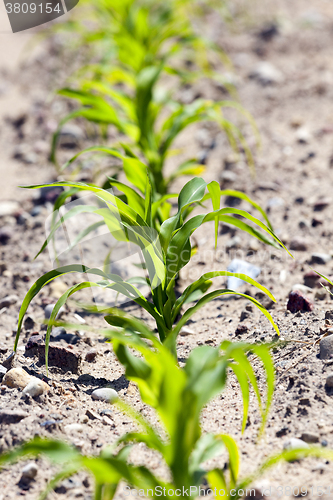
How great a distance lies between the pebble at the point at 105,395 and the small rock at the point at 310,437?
1.63 ft

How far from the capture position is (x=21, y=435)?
1.08m

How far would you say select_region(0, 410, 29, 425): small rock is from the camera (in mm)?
1113

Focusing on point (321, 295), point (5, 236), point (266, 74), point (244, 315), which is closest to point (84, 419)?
point (244, 315)

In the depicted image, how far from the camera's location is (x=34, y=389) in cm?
120

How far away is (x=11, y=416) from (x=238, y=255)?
3.63 ft

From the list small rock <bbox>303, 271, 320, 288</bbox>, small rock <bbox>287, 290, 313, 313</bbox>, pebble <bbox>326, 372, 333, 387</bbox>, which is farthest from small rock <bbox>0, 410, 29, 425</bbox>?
small rock <bbox>303, 271, 320, 288</bbox>

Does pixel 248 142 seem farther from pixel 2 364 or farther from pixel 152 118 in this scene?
pixel 2 364

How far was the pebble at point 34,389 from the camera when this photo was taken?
1196mm

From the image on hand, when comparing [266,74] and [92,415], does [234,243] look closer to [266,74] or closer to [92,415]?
[92,415]

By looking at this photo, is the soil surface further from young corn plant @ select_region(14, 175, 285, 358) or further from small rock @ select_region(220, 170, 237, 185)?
young corn plant @ select_region(14, 175, 285, 358)

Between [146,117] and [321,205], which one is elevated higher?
[146,117]

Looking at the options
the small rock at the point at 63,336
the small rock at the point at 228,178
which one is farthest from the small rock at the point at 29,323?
the small rock at the point at 228,178

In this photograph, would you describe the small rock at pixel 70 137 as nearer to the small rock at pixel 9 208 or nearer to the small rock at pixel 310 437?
the small rock at pixel 9 208

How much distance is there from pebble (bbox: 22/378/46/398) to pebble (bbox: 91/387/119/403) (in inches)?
5.5
